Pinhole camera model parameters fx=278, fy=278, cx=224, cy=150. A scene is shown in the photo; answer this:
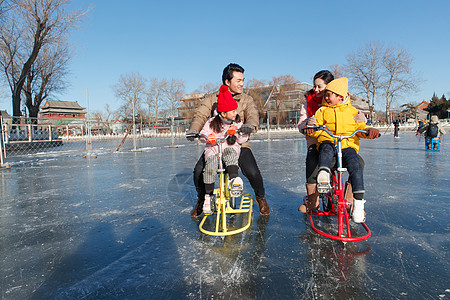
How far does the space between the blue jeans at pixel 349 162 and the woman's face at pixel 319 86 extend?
0.82 meters

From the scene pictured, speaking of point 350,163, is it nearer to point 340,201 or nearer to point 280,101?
point 340,201

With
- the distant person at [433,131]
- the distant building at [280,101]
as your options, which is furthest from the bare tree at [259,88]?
the distant person at [433,131]

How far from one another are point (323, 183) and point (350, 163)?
15.1 inches

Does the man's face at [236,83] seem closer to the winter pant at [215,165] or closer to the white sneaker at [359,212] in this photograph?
the winter pant at [215,165]

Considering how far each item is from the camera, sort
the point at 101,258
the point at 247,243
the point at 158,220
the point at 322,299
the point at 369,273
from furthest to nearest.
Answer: the point at 158,220, the point at 247,243, the point at 101,258, the point at 369,273, the point at 322,299

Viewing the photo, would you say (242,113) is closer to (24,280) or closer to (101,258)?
(101,258)

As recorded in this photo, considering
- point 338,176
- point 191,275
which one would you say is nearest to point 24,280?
point 191,275

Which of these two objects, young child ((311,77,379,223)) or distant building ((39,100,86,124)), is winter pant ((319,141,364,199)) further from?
distant building ((39,100,86,124))

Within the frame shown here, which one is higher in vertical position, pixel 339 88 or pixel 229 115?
pixel 339 88

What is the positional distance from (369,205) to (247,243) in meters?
2.00

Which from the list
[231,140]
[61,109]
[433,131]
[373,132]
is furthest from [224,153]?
[61,109]

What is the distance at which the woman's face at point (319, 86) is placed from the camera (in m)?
3.24

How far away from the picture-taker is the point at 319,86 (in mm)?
3264

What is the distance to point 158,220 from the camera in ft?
10.8
